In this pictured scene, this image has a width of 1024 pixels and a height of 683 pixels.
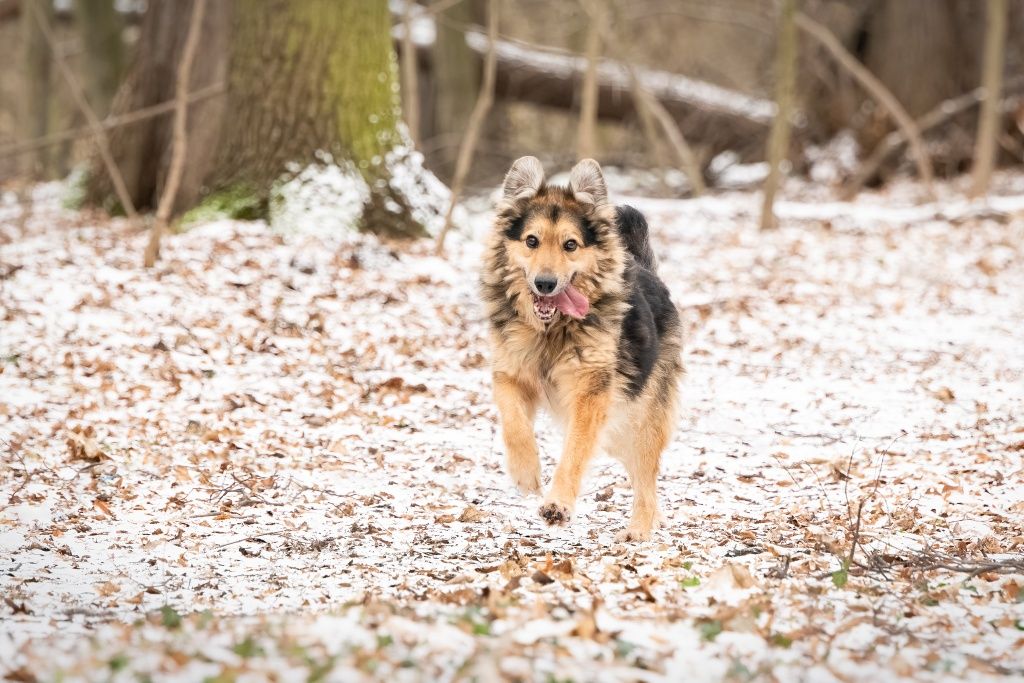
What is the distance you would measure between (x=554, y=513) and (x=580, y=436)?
0.58 metres

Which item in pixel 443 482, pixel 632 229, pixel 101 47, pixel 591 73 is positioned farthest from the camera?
pixel 101 47

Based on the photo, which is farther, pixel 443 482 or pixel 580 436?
pixel 443 482

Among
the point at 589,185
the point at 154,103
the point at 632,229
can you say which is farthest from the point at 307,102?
the point at 589,185

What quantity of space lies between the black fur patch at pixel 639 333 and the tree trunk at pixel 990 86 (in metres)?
11.5

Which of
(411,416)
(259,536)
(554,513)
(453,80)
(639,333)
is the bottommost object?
(259,536)

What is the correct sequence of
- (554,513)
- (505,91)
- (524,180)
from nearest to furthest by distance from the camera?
(554,513) → (524,180) → (505,91)

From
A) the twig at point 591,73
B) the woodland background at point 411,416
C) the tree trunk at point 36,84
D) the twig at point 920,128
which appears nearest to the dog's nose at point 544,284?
the woodland background at point 411,416

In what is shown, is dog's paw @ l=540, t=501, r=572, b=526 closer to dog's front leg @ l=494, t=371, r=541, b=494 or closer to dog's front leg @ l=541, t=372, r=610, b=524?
dog's front leg @ l=541, t=372, r=610, b=524

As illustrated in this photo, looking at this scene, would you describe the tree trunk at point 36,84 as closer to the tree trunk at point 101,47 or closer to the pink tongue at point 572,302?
the tree trunk at point 101,47

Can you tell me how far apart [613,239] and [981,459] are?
2864 mm

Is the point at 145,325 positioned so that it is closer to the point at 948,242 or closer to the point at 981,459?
the point at 981,459

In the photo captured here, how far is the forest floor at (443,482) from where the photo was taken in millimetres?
4215

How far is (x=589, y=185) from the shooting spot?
248 inches

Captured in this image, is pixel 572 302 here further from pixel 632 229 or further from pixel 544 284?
pixel 632 229
